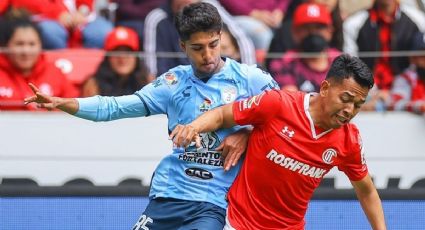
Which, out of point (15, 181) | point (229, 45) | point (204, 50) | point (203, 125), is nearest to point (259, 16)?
point (229, 45)

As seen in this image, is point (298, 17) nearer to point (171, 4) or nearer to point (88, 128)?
point (171, 4)

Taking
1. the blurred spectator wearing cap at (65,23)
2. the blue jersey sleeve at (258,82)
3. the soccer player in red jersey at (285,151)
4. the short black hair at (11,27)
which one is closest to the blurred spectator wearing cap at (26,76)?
the short black hair at (11,27)

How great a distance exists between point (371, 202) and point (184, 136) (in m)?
1.21

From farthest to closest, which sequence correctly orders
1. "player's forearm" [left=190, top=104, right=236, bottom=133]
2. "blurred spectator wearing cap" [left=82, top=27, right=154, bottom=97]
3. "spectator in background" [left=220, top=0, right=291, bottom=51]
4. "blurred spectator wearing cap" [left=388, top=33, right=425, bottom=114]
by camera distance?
"spectator in background" [left=220, top=0, right=291, bottom=51] < "blurred spectator wearing cap" [left=388, top=33, right=425, bottom=114] < "blurred spectator wearing cap" [left=82, top=27, right=154, bottom=97] < "player's forearm" [left=190, top=104, right=236, bottom=133]

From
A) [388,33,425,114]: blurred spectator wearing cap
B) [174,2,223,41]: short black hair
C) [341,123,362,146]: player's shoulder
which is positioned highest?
[174,2,223,41]: short black hair

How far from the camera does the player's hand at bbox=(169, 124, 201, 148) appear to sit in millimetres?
5012

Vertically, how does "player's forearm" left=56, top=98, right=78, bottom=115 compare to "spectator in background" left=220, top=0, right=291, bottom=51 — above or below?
above

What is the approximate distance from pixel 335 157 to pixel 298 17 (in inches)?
158

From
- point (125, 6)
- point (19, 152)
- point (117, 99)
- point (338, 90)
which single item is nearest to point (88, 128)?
point (19, 152)

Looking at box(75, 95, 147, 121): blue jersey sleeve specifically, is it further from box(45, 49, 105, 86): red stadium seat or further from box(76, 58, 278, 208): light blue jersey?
box(45, 49, 105, 86): red stadium seat

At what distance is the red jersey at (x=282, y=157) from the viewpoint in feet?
17.8

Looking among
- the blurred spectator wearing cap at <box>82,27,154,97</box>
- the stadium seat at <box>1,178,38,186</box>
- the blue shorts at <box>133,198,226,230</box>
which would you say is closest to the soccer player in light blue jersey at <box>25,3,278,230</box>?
the blue shorts at <box>133,198,226,230</box>

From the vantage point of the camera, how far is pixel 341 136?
5.45 metres

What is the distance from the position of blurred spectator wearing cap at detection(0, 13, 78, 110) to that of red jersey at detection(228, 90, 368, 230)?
3.47 meters
